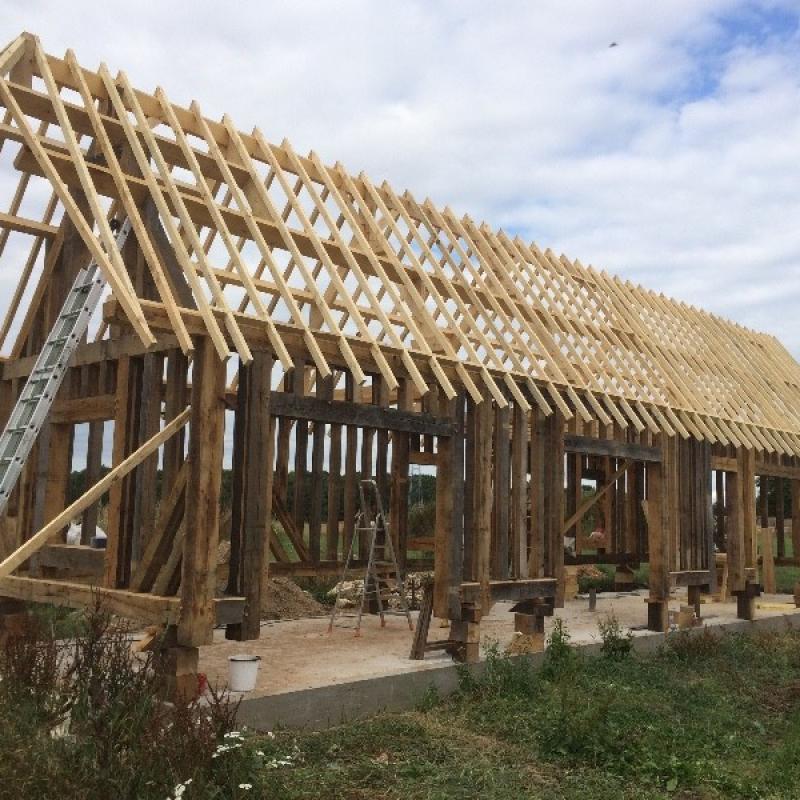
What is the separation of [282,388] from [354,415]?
173 inches

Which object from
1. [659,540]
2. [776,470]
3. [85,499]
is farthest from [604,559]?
[85,499]

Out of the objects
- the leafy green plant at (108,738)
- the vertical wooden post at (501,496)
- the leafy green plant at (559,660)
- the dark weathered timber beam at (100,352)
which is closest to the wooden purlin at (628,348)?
the vertical wooden post at (501,496)

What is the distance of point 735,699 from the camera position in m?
9.23

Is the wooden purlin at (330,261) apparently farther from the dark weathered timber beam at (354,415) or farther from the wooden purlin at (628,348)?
the wooden purlin at (628,348)

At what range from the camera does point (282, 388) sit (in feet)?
44.8

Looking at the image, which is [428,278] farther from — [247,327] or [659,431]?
[659,431]

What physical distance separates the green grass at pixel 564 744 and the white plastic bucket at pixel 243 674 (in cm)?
64

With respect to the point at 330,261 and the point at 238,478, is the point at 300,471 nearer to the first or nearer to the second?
the point at 330,261

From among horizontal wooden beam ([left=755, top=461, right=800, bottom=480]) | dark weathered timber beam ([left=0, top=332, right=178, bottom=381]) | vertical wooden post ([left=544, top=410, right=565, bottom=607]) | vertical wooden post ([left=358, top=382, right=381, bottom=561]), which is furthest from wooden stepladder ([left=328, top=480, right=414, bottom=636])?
horizontal wooden beam ([left=755, top=461, right=800, bottom=480])

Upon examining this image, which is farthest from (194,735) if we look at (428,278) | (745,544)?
(745,544)

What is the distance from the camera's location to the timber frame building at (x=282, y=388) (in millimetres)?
7957

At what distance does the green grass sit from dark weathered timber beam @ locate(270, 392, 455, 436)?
2.66m

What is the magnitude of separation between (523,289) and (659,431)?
9.65 ft

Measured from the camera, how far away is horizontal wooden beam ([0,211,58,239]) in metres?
10.2
